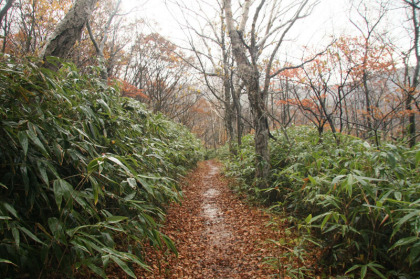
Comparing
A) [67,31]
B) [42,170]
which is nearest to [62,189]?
[42,170]

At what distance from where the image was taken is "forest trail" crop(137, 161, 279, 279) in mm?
2197

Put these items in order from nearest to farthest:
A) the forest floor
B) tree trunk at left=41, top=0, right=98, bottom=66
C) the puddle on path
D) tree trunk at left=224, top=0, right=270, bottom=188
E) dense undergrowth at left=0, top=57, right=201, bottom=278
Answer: dense undergrowth at left=0, top=57, right=201, bottom=278, the forest floor, tree trunk at left=41, top=0, right=98, bottom=66, the puddle on path, tree trunk at left=224, top=0, right=270, bottom=188

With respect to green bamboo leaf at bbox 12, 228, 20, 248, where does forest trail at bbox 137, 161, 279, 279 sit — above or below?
below

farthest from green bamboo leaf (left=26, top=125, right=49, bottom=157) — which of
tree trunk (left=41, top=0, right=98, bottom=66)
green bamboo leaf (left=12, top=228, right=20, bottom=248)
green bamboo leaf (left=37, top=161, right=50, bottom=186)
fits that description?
tree trunk (left=41, top=0, right=98, bottom=66)

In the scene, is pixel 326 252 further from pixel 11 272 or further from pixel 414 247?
pixel 11 272

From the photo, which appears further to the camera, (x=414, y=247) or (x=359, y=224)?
(x=359, y=224)

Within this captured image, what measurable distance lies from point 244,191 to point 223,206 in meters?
0.69

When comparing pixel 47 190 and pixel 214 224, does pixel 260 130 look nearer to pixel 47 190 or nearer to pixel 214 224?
pixel 214 224

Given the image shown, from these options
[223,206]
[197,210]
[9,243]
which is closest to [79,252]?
[9,243]

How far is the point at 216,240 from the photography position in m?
2.88

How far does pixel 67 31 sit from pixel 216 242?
316 centimetres

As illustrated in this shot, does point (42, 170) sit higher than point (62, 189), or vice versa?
point (42, 170)

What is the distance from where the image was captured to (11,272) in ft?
4.09

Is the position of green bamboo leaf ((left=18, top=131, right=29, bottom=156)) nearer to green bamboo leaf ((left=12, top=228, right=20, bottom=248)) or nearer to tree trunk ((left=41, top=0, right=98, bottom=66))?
green bamboo leaf ((left=12, top=228, right=20, bottom=248))
